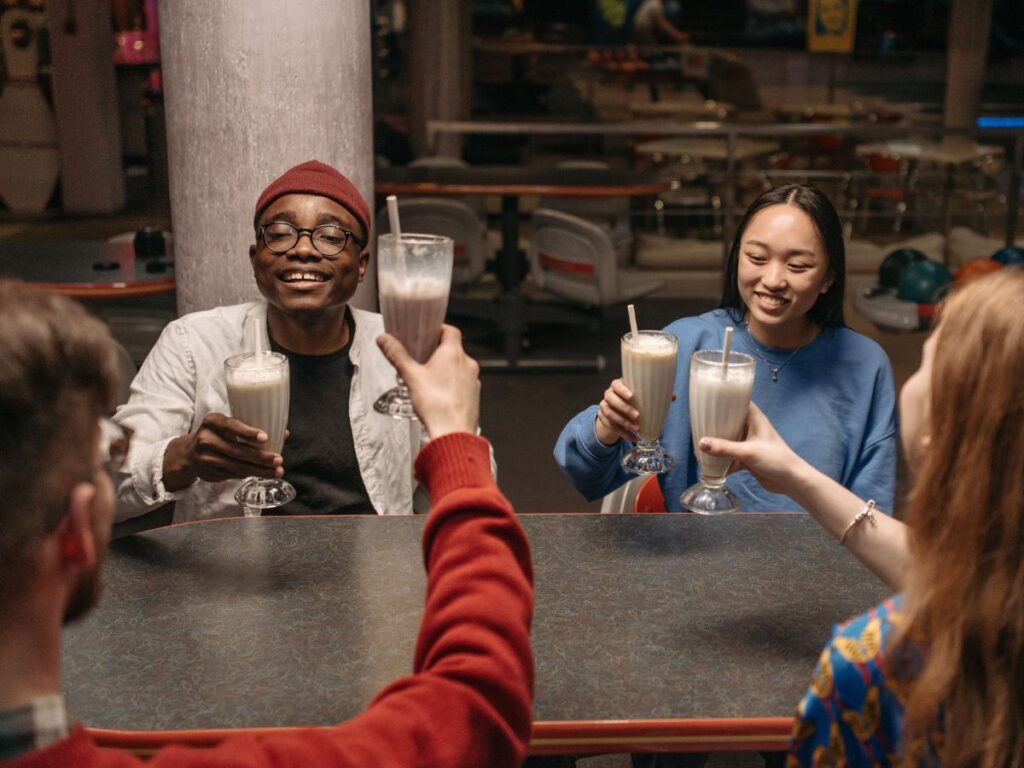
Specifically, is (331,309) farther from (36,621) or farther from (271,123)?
(36,621)

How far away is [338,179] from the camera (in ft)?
8.91

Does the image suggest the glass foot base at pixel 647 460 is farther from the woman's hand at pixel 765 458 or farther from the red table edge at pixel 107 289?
the red table edge at pixel 107 289

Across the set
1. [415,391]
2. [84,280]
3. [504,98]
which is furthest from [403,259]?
[504,98]

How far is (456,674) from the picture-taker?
1.12 m

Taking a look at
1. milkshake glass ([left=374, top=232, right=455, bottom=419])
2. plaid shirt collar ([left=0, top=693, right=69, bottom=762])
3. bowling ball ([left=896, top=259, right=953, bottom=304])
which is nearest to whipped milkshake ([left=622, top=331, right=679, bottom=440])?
milkshake glass ([left=374, top=232, right=455, bottom=419])

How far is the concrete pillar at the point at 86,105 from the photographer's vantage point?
10.3 meters

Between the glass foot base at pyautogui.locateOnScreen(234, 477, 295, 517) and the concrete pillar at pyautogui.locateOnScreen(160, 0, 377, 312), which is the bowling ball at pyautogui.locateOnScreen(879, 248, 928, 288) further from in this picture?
the glass foot base at pyautogui.locateOnScreen(234, 477, 295, 517)

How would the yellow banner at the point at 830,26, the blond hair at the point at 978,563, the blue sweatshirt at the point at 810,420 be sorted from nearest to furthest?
the blond hair at the point at 978,563
the blue sweatshirt at the point at 810,420
the yellow banner at the point at 830,26

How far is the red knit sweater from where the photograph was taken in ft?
3.50

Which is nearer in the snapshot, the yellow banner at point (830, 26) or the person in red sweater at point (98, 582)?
the person in red sweater at point (98, 582)

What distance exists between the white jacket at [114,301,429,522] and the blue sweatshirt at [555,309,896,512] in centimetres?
41

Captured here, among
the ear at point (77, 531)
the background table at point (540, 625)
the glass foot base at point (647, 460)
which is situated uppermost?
the ear at point (77, 531)

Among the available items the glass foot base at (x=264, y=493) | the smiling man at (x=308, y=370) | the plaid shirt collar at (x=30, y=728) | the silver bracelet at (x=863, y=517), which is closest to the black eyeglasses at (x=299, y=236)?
the smiling man at (x=308, y=370)

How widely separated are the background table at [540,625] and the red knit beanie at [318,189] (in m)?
0.79
